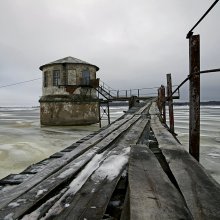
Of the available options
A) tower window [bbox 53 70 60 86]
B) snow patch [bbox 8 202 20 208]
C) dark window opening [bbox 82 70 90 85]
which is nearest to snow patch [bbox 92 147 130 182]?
snow patch [bbox 8 202 20 208]

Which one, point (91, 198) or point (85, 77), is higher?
point (85, 77)

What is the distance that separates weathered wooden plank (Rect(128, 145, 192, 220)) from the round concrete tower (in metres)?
20.7

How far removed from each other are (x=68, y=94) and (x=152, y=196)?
21821 millimetres

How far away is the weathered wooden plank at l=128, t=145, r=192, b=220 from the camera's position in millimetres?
1446

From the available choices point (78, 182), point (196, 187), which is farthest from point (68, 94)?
point (196, 187)

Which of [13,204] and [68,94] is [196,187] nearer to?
[13,204]

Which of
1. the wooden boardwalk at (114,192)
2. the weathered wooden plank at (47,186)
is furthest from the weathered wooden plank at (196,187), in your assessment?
the weathered wooden plank at (47,186)

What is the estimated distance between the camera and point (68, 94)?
906 inches

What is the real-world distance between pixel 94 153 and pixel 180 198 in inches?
72.4

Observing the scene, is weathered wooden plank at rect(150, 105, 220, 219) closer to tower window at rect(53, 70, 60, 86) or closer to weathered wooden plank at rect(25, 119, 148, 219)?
weathered wooden plank at rect(25, 119, 148, 219)

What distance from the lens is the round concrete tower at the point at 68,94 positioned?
22.7 m

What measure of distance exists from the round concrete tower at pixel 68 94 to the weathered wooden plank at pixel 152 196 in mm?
20650

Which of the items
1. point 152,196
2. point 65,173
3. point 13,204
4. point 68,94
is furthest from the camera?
point 68,94

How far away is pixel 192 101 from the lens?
4.03 m
